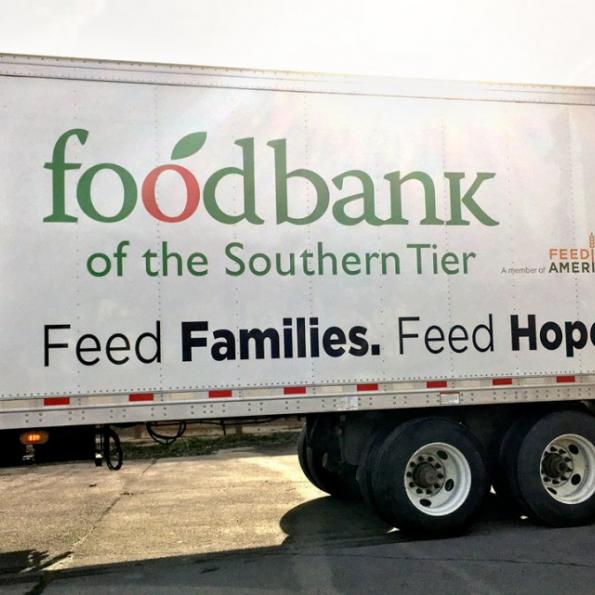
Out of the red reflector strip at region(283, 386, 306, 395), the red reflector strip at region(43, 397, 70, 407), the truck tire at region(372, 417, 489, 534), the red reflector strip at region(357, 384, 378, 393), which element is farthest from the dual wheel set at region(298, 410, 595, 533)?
the red reflector strip at region(43, 397, 70, 407)

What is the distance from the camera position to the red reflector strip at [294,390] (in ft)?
20.8

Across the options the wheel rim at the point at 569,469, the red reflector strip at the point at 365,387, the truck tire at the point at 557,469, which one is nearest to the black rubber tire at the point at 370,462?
the red reflector strip at the point at 365,387

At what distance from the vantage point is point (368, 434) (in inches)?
273

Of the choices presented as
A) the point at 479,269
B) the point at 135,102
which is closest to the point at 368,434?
the point at 479,269

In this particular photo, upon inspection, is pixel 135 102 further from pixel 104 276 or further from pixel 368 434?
pixel 368 434

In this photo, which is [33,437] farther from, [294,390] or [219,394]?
[294,390]

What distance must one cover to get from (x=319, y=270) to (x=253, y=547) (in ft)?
8.30

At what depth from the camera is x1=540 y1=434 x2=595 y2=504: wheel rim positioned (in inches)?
272

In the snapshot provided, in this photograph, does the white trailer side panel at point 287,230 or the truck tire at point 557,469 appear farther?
the truck tire at point 557,469

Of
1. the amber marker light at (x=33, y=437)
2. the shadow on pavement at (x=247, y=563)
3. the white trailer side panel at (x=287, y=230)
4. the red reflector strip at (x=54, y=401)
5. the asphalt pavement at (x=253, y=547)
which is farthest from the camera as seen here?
Answer: the amber marker light at (x=33, y=437)

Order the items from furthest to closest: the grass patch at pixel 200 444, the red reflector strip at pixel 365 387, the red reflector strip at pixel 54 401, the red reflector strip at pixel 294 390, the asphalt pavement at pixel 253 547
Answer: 1. the grass patch at pixel 200 444
2. the red reflector strip at pixel 365 387
3. the red reflector strip at pixel 294 390
4. the red reflector strip at pixel 54 401
5. the asphalt pavement at pixel 253 547

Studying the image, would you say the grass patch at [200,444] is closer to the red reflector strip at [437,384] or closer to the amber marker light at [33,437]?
the amber marker light at [33,437]

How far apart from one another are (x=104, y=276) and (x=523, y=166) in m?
4.01

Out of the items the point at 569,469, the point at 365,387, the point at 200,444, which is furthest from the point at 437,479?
the point at 200,444
